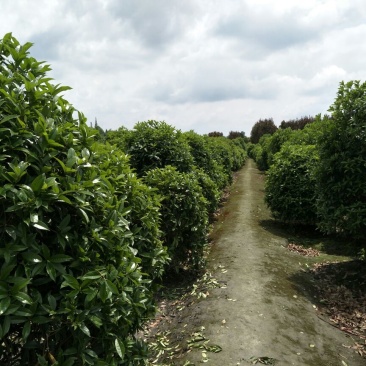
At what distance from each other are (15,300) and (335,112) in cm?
708

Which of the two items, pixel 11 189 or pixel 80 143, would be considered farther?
pixel 80 143

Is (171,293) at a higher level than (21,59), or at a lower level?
lower

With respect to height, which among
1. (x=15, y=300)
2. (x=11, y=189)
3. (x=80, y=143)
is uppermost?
(x=80, y=143)

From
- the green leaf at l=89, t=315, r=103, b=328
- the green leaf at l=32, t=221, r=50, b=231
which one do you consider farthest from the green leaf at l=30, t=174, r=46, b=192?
the green leaf at l=89, t=315, r=103, b=328

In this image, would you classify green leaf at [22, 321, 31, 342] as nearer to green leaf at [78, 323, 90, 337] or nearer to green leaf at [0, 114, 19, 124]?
green leaf at [78, 323, 90, 337]

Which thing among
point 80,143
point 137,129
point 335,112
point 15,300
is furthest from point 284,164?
point 15,300

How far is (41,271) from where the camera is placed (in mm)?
2121

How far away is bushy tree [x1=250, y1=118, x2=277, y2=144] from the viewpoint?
263 ft

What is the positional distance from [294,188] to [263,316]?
6.78m

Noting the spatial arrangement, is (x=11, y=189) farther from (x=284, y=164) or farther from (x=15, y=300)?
(x=284, y=164)

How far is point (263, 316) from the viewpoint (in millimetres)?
5398

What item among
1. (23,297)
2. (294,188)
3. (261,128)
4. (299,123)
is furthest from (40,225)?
(261,128)

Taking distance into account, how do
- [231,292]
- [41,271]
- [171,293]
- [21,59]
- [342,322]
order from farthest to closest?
[171,293] → [231,292] → [342,322] → [21,59] → [41,271]

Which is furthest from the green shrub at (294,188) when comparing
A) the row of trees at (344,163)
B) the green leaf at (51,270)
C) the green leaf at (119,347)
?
the green leaf at (51,270)
